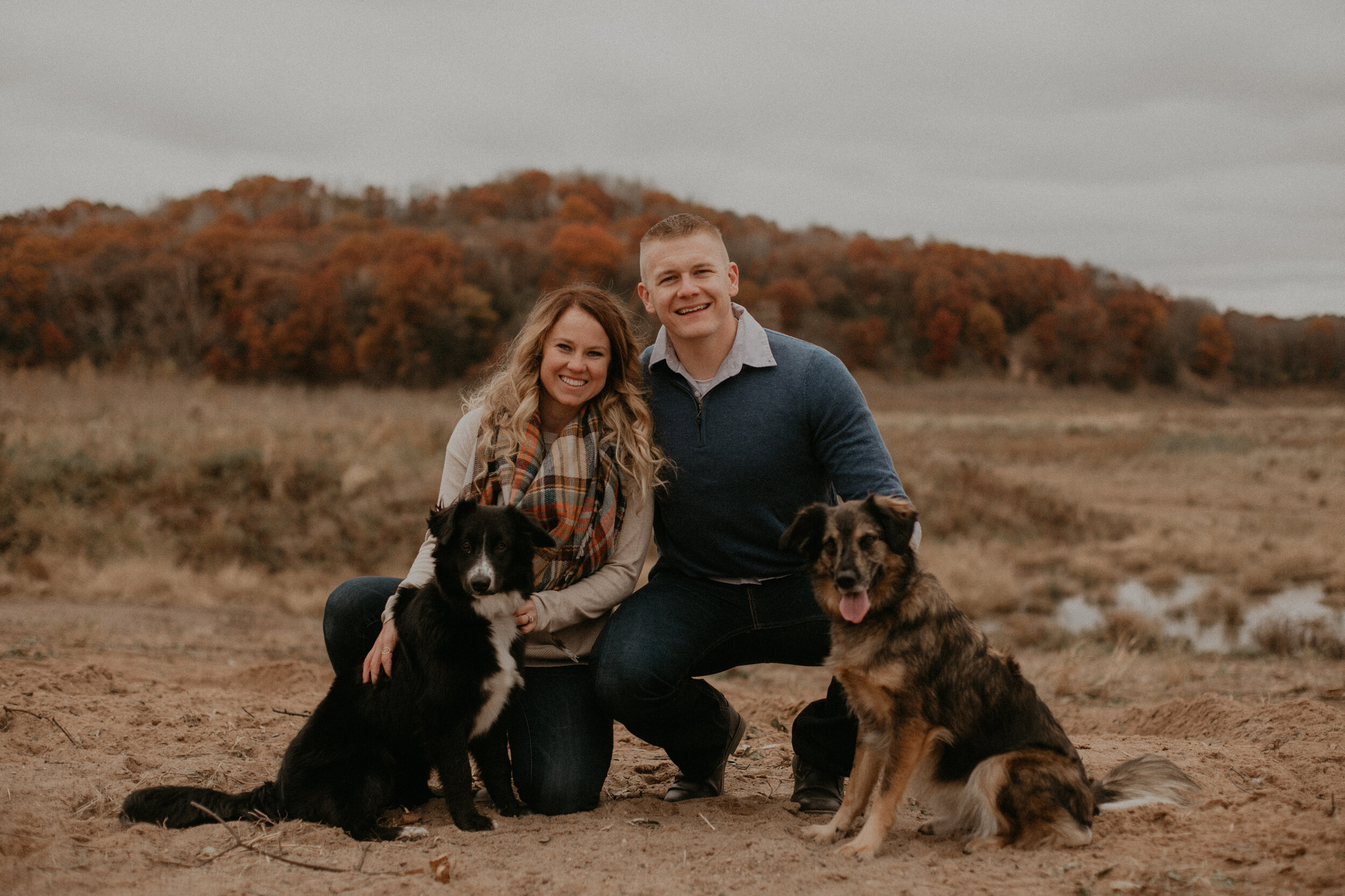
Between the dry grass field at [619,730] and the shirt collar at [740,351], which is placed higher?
the shirt collar at [740,351]

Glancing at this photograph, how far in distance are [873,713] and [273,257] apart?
35.3 m

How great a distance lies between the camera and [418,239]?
38781mm

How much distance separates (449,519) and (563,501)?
587mm

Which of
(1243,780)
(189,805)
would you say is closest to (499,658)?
(189,805)

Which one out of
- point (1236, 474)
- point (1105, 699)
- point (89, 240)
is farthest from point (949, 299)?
point (1105, 699)

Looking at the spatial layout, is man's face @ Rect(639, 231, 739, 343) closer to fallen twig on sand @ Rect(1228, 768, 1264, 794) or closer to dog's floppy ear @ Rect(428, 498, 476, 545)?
dog's floppy ear @ Rect(428, 498, 476, 545)

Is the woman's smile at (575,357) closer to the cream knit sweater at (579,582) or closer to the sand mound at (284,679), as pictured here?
the cream knit sweater at (579,582)

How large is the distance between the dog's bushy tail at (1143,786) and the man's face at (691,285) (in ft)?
8.59

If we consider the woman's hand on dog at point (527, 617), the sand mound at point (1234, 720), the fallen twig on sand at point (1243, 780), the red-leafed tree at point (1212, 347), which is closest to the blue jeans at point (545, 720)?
the woman's hand on dog at point (527, 617)

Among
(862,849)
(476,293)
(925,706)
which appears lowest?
(862,849)

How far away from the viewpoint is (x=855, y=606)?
3648mm

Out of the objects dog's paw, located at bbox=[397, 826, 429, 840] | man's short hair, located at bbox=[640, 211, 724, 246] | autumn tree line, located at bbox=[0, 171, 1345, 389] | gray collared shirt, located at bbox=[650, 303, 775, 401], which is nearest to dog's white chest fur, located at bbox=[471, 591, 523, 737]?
dog's paw, located at bbox=[397, 826, 429, 840]

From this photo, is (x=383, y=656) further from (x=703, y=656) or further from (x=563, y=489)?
(x=703, y=656)

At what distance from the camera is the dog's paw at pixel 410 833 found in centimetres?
378
